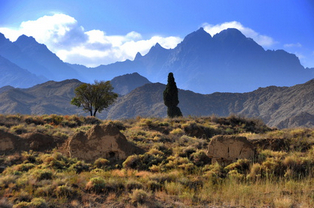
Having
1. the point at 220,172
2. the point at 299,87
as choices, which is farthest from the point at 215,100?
the point at 220,172

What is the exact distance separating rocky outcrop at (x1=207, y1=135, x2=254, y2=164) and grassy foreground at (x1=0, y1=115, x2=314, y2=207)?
17.3 inches

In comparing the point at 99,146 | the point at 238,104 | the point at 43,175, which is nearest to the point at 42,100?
the point at 238,104

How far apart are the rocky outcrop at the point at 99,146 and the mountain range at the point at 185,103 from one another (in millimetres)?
82033

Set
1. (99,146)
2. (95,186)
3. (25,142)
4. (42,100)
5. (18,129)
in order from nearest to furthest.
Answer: (95,186) → (99,146) → (25,142) → (18,129) → (42,100)

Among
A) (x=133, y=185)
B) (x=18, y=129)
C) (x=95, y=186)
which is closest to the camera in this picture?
(x=95, y=186)

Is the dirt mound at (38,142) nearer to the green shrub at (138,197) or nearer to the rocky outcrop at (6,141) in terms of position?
the rocky outcrop at (6,141)

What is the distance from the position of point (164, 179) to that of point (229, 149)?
3614 mm

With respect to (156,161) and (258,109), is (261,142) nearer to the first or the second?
(156,161)

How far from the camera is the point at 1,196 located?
6.98m

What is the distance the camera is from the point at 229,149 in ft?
35.7

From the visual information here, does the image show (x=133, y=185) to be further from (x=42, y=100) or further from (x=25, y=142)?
(x=42, y=100)

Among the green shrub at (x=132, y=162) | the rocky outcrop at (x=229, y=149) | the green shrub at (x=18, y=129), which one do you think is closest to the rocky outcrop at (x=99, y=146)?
the green shrub at (x=132, y=162)

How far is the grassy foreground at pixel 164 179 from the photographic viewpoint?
7.06m

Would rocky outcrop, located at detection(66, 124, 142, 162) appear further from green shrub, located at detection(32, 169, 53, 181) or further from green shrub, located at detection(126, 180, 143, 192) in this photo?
green shrub, located at detection(126, 180, 143, 192)
